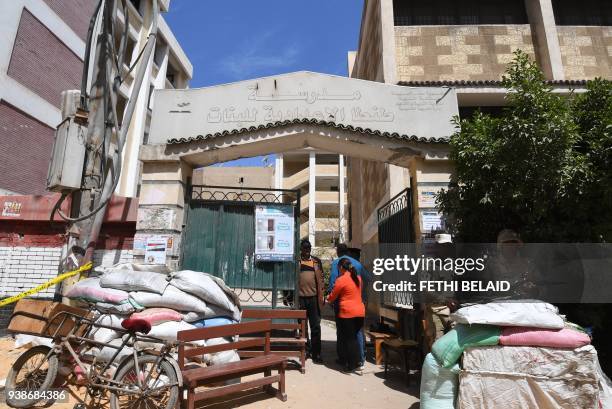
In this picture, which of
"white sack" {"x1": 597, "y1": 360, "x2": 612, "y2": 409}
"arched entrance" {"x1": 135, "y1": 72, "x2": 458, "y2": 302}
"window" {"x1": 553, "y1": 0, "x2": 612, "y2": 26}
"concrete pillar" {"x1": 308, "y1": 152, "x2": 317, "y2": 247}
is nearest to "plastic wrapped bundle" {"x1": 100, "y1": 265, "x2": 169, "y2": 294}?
"arched entrance" {"x1": 135, "y1": 72, "x2": 458, "y2": 302}

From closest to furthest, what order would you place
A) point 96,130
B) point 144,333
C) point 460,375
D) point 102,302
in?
1. point 460,375
2. point 144,333
3. point 102,302
4. point 96,130

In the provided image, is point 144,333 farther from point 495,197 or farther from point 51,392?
point 495,197

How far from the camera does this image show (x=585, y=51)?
12.7 meters

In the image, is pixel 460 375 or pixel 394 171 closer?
pixel 460 375

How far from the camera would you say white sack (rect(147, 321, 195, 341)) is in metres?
3.90

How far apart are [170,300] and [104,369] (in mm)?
948

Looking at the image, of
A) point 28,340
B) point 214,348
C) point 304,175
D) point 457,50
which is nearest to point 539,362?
point 214,348

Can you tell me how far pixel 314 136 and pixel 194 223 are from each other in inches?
103

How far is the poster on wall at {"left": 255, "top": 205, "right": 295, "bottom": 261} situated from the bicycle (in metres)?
2.65

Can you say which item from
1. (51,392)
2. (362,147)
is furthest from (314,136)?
(51,392)

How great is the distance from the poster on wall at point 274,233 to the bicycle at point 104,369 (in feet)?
8.68

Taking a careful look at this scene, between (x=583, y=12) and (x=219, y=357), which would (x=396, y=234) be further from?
(x=583, y=12)

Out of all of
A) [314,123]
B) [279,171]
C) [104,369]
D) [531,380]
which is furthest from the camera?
[279,171]

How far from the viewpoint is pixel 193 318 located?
4254mm
